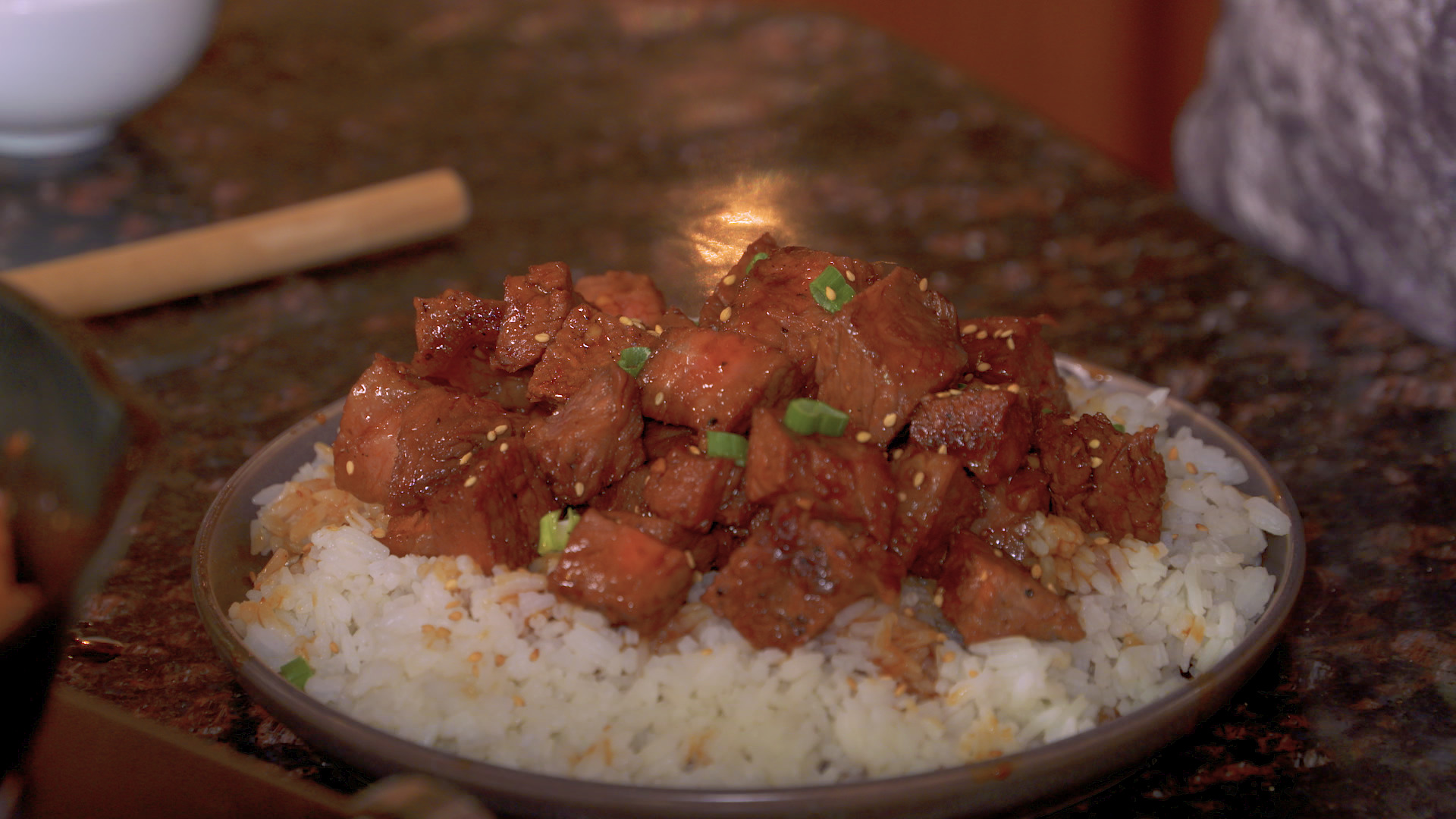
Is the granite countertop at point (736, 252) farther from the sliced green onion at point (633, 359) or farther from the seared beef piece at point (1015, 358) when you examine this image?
the seared beef piece at point (1015, 358)

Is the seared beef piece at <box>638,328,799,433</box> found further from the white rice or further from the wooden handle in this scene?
the wooden handle

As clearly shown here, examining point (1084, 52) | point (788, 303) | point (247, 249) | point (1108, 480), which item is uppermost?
point (788, 303)

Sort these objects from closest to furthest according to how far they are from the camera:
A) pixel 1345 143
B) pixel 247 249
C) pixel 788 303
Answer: pixel 788 303 < pixel 1345 143 < pixel 247 249

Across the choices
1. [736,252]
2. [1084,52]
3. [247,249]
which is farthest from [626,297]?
[1084,52]

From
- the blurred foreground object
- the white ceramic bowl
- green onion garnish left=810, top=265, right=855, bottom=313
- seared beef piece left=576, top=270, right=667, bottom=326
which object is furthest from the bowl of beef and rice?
the white ceramic bowl

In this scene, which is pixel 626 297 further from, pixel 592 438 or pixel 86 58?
pixel 86 58

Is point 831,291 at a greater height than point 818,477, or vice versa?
point 831,291

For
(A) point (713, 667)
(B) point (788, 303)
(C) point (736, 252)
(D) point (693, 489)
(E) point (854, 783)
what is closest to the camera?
(E) point (854, 783)
